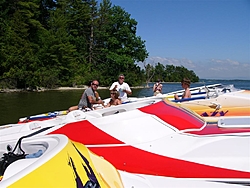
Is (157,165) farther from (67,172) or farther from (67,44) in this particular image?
(67,44)

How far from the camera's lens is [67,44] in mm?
38062

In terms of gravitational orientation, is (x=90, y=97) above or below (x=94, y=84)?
below

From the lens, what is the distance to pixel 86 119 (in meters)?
3.61

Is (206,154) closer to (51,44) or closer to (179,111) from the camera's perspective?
(179,111)

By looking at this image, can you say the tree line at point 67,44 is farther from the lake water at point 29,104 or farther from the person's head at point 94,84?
the person's head at point 94,84

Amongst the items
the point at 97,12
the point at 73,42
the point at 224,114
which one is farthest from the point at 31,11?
the point at 224,114

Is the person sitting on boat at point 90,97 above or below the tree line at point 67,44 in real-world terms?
below

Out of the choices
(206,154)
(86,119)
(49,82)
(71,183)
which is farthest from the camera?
(49,82)

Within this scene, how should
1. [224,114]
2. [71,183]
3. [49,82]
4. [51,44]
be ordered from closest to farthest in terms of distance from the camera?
1. [71,183]
2. [224,114]
3. [49,82]
4. [51,44]

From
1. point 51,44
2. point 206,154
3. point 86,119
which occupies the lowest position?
point 206,154

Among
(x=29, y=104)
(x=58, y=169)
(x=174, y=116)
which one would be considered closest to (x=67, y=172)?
(x=58, y=169)

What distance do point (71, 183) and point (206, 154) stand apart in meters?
2.13

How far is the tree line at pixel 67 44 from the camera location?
99.4 feet

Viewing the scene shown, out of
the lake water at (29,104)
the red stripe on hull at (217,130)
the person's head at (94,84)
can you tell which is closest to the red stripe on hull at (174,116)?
the red stripe on hull at (217,130)
